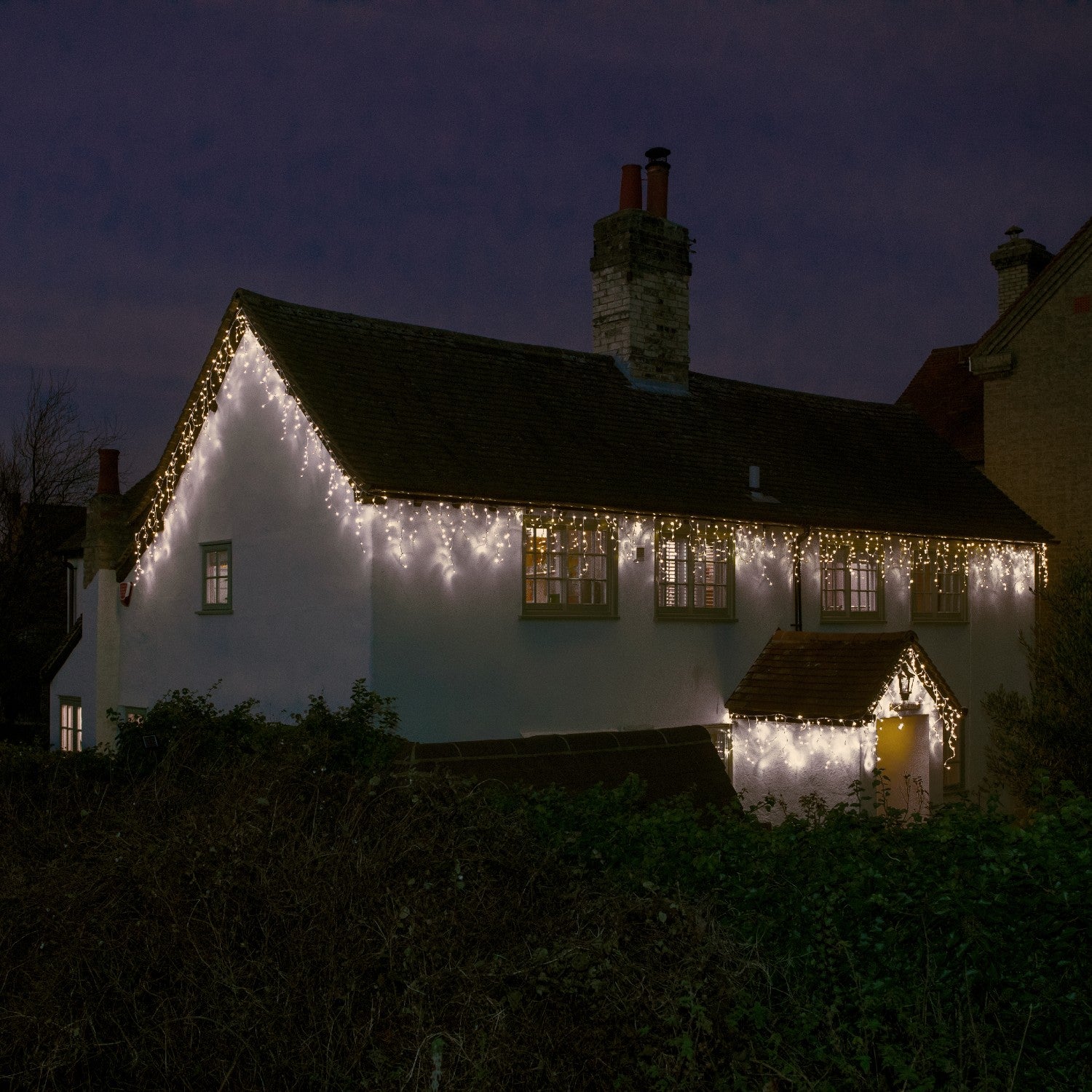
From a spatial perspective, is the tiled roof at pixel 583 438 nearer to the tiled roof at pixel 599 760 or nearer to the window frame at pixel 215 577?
the tiled roof at pixel 599 760

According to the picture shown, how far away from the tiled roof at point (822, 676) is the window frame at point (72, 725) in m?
12.1

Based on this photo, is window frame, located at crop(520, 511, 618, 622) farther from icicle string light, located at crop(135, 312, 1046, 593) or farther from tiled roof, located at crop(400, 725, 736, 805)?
tiled roof, located at crop(400, 725, 736, 805)

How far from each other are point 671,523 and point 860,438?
679 centimetres

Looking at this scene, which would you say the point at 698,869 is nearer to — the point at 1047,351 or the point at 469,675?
the point at 469,675

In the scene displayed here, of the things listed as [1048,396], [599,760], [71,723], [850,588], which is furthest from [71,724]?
[1048,396]

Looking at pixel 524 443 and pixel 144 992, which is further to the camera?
pixel 524 443

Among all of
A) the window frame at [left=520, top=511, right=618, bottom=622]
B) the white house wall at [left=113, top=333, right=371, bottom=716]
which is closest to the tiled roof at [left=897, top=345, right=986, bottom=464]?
the window frame at [left=520, top=511, right=618, bottom=622]

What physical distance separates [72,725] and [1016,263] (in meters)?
22.1

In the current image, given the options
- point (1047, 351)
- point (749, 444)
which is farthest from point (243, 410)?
point (1047, 351)

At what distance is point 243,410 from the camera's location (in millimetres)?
17375

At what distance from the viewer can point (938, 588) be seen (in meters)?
20.8

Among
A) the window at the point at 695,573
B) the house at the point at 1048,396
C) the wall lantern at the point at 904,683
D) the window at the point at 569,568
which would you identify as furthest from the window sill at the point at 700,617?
the house at the point at 1048,396

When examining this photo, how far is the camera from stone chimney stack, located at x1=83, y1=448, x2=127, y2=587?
2128cm

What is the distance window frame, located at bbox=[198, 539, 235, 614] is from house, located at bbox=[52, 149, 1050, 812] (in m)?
0.05
